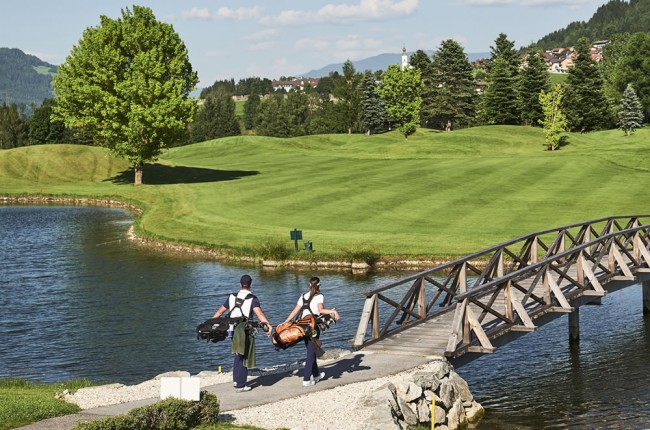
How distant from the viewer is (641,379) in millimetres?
26625

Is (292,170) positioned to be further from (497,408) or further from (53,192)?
(497,408)

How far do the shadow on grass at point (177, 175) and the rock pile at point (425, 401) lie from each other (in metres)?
65.3

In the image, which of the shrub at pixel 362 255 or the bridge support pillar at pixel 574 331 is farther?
the shrub at pixel 362 255

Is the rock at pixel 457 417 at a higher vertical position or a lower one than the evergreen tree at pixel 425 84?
lower

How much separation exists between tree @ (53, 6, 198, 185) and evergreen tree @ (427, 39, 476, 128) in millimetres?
74996

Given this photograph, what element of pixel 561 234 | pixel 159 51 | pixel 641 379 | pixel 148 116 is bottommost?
pixel 641 379

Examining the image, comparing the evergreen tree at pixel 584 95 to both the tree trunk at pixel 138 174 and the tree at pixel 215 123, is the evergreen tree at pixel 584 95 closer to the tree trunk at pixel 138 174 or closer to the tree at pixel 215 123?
the tree trunk at pixel 138 174

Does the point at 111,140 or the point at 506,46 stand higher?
the point at 506,46

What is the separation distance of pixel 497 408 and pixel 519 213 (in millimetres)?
34704

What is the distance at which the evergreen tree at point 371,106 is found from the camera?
155137 mm

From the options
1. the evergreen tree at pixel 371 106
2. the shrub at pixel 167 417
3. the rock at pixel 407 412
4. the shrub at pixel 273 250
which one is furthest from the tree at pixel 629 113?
the shrub at pixel 167 417

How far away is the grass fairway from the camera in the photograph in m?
52.9

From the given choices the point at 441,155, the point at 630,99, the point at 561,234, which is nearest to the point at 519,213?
the point at 561,234

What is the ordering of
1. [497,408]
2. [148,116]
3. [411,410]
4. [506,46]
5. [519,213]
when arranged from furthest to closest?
1. [506,46]
2. [148,116]
3. [519,213]
4. [497,408]
5. [411,410]
